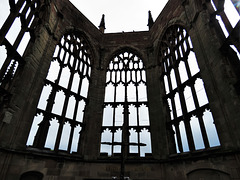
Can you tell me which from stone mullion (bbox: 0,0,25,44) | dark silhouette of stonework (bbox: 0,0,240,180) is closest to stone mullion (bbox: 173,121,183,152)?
dark silhouette of stonework (bbox: 0,0,240,180)

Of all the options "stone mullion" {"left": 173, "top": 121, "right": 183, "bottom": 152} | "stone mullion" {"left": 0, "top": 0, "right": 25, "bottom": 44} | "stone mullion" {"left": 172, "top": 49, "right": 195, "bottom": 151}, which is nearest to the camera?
"stone mullion" {"left": 0, "top": 0, "right": 25, "bottom": 44}

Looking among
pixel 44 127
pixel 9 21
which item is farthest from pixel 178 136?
pixel 9 21

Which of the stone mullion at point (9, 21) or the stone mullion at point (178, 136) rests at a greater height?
the stone mullion at point (9, 21)

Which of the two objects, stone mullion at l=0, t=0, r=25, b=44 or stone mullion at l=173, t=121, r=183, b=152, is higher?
stone mullion at l=0, t=0, r=25, b=44

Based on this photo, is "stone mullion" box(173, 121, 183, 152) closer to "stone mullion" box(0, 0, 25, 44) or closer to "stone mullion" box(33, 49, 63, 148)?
"stone mullion" box(33, 49, 63, 148)

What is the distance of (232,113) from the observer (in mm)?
5773

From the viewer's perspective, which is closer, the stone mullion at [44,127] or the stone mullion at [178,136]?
the stone mullion at [44,127]

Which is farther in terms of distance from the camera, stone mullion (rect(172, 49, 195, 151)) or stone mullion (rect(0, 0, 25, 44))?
stone mullion (rect(172, 49, 195, 151))

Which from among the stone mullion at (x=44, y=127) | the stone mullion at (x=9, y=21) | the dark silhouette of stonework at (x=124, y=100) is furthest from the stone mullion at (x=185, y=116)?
the stone mullion at (x=9, y=21)

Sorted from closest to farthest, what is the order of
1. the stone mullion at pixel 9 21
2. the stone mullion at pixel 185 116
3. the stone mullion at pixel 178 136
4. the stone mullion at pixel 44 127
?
the stone mullion at pixel 9 21 → the stone mullion at pixel 185 116 → the stone mullion at pixel 44 127 → the stone mullion at pixel 178 136

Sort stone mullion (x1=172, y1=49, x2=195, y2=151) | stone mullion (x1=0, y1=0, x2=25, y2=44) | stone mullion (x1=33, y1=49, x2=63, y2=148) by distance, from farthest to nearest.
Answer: stone mullion (x1=33, y1=49, x2=63, y2=148) → stone mullion (x1=172, y1=49, x2=195, y2=151) → stone mullion (x1=0, y1=0, x2=25, y2=44)

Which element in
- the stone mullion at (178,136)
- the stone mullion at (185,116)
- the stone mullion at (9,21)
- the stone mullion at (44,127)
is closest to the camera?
the stone mullion at (9,21)

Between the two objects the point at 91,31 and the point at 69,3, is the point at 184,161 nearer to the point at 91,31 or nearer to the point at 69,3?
the point at 91,31

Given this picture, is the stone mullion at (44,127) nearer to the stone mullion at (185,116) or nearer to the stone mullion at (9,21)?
the stone mullion at (9,21)
